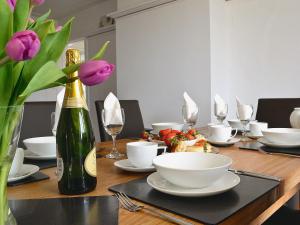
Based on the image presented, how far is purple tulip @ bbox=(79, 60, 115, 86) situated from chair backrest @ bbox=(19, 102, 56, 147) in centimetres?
127

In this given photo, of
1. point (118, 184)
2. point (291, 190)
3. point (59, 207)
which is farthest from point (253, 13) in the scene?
point (59, 207)

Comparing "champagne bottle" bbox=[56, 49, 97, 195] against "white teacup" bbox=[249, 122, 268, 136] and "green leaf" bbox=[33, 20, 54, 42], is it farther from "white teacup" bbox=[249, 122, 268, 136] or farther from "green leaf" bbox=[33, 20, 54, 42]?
"white teacup" bbox=[249, 122, 268, 136]

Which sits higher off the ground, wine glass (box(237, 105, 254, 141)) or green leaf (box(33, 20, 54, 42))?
green leaf (box(33, 20, 54, 42))

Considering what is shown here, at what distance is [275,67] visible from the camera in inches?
102

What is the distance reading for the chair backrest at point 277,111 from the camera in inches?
70.8

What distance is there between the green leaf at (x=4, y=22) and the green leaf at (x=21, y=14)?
0.05 feet

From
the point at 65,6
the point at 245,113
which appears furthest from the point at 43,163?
the point at 65,6

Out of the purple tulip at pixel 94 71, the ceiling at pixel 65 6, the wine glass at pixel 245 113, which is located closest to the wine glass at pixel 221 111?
the wine glass at pixel 245 113

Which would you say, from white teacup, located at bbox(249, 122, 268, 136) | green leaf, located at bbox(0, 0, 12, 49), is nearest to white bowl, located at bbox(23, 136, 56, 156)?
green leaf, located at bbox(0, 0, 12, 49)

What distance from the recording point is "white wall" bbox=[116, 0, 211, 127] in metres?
2.70

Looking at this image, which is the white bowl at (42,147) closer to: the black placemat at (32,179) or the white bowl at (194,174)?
the black placemat at (32,179)

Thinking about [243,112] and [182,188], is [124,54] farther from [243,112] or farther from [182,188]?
[182,188]

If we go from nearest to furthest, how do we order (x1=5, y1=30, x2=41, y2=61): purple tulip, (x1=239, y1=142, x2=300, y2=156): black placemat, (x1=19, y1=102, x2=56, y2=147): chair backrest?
(x1=5, y1=30, x2=41, y2=61): purple tulip → (x1=239, y1=142, x2=300, y2=156): black placemat → (x1=19, y1=102, x2=56, y2=147): chair backrest

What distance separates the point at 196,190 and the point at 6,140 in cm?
37
